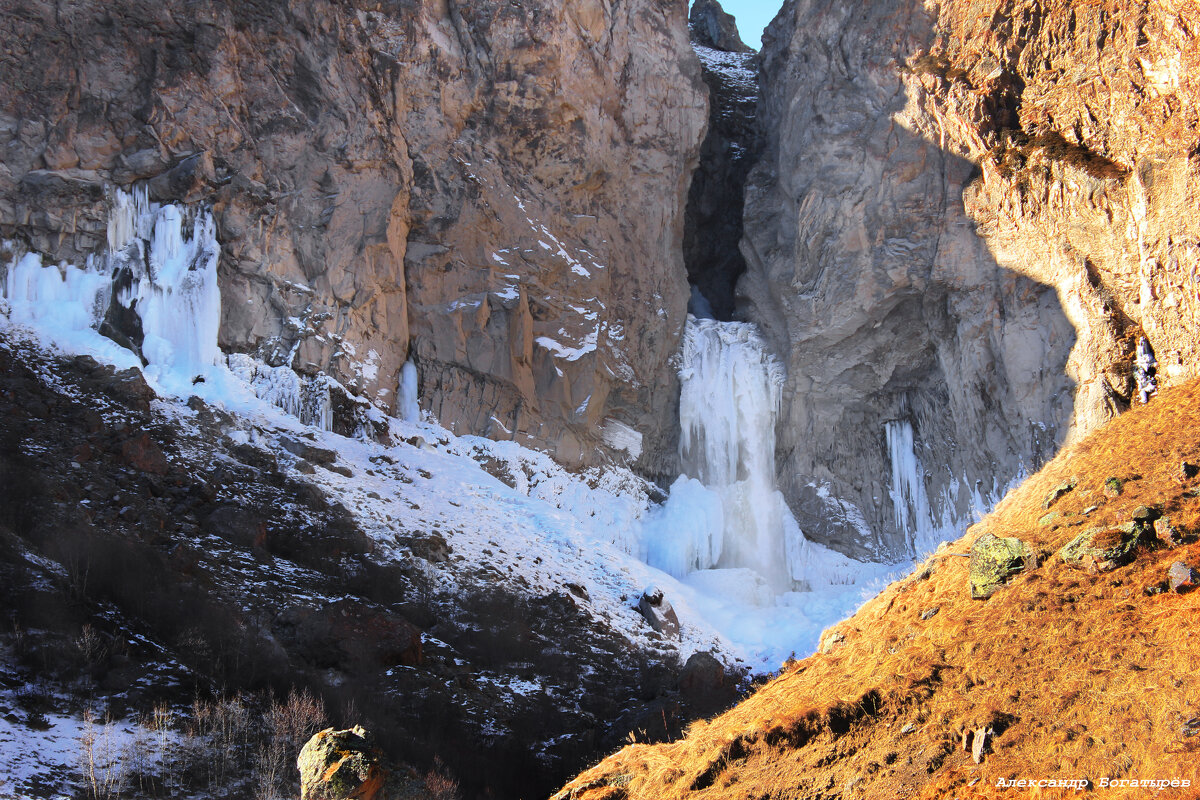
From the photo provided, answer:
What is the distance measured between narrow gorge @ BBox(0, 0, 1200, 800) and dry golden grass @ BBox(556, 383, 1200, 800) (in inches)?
40.6

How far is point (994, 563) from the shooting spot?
1359 centimetres

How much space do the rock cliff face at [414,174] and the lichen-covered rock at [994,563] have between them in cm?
1743

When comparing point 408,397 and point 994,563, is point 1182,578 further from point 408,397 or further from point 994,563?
point 408,397

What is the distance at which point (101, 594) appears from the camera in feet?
55.1

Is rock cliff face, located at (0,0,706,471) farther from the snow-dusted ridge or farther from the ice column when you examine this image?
the ice column

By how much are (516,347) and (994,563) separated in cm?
1820

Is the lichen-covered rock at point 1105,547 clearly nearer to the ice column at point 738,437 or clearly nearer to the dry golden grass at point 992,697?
the dry golden grass at point 992,697

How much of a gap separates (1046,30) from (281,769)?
26.1m

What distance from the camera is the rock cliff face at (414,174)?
24.5 m

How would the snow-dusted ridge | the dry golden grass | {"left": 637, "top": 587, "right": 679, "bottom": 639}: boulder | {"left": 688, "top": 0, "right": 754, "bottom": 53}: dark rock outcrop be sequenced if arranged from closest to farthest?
the dry golden grass
the snow-dusted ridge
{"left": 637, "top": 587, "right": 679, "bottom": 639}: boulder
{"left": 688, "top": 0, "right": 754, "bottom": 53}: dark rock outcrop

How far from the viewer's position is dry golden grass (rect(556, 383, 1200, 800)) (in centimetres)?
945

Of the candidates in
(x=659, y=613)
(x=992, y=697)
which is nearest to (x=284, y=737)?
(x=992, y=697)

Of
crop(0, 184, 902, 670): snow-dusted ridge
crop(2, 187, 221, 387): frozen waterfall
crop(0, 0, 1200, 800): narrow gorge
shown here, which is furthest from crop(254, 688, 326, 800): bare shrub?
crop(2, 187, 221, 387): frozen waterfall

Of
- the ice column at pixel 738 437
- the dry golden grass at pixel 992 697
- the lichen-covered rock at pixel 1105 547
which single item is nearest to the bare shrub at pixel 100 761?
the dry golden grass at pixel 992 697
